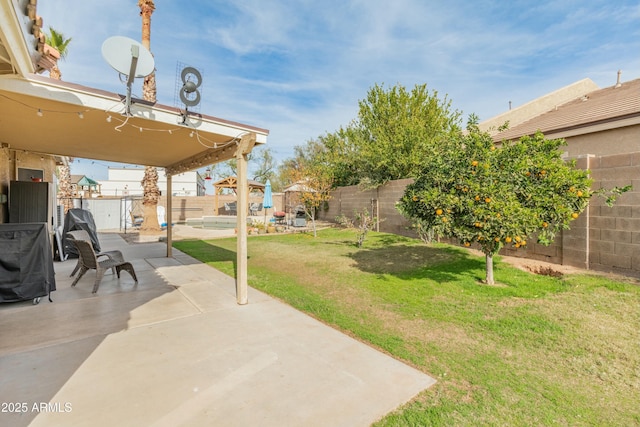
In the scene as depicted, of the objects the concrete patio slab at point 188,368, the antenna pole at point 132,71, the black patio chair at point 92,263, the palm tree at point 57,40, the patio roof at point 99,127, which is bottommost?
the concrete patio slab at point 188,368

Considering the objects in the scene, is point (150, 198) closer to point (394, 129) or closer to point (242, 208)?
point (242, 208)

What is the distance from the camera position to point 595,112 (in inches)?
410

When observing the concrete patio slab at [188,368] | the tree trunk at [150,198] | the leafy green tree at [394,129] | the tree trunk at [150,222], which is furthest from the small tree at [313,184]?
the concrete patio slab at [188,368]

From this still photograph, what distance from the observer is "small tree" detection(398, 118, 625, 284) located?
458cm

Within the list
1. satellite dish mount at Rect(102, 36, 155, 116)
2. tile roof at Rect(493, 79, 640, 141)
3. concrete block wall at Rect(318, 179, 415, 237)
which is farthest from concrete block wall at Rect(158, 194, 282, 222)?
satellite dish mount at Rect(102, 36, 155, 116)

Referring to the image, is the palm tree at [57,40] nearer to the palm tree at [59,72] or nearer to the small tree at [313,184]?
the palm tree at [59,72]

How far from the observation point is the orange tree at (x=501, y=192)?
A: 4578 millimetres

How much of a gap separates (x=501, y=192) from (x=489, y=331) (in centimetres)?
204

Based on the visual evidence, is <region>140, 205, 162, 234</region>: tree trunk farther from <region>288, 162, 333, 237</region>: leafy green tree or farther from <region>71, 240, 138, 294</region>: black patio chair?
<region>71, 240, 138, 294</region>: black patio chair

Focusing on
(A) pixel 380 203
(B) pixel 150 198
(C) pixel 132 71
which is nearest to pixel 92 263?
(C) pixel 132 71

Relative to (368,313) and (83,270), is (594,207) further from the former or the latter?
(83,270)

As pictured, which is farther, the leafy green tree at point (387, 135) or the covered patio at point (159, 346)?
the leafy green tree at point (387, 135)

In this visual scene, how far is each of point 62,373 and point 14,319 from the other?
7.16 feet

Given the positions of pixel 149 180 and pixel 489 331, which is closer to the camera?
pixel 489 331
